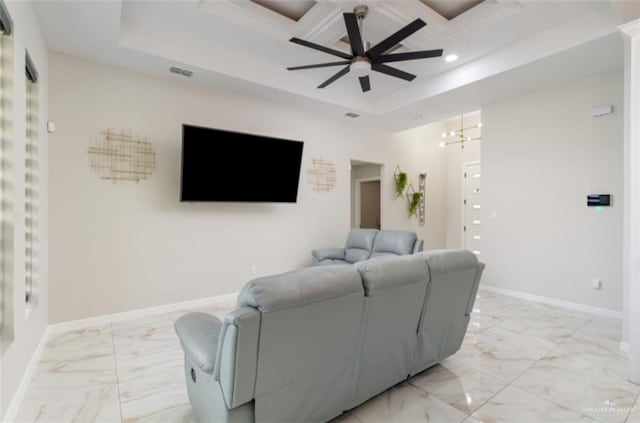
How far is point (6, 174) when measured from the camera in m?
1.85

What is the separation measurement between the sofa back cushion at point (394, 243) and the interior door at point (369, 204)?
10.3 feet

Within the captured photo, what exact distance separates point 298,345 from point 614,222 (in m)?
4.42

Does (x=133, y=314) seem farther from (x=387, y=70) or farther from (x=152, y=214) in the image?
(x=387, y=70)

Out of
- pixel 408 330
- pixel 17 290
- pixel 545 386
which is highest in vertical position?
pixel 17 290

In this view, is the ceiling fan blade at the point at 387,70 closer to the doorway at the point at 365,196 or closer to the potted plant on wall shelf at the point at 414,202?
the doorway at the point at 365,196

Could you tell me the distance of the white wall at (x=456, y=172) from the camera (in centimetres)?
705

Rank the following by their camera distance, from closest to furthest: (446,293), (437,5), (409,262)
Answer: (409,262) < (446,293) < (437,5)

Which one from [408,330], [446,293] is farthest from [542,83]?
[408,330]

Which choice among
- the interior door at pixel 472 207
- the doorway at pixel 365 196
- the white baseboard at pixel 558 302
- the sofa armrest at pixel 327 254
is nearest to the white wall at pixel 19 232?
the sofa armrest at pixel 327 254

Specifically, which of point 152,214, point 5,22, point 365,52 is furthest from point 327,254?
point 5,22

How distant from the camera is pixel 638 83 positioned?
92.0 inches

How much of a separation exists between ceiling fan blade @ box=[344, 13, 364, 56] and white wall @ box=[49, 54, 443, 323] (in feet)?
7.25

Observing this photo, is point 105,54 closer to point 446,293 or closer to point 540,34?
point 446,293

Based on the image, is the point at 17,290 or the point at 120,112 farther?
the point at 120,112
